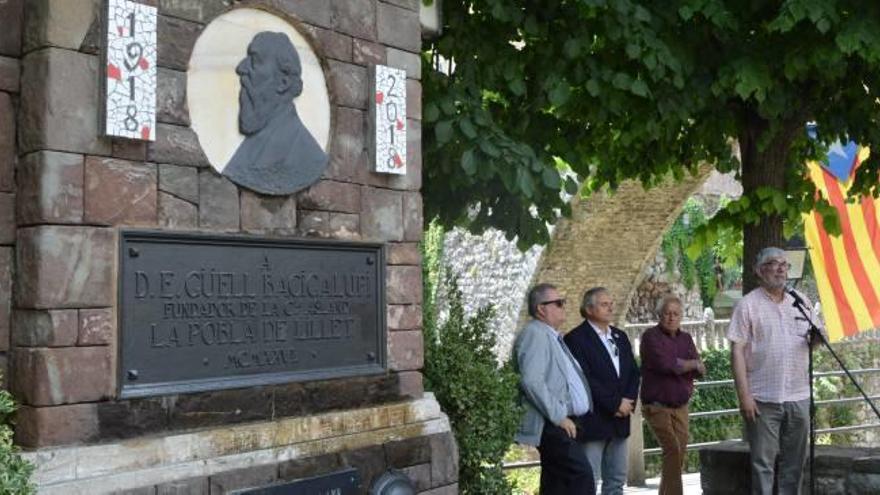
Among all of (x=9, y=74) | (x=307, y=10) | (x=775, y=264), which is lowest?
(x=775, y=264)

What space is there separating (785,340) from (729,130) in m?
1.74

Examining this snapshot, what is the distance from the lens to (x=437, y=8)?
213 inches

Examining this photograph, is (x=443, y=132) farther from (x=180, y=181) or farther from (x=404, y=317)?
(x=180, y=181)

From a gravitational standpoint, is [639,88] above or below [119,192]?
above

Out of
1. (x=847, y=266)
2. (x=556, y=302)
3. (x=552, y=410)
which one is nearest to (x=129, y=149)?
(x=552, y=410)

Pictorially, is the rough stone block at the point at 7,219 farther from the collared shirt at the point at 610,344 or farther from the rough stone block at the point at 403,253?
the collared shirt at the point at 610,344

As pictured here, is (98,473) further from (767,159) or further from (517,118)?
(767,159)

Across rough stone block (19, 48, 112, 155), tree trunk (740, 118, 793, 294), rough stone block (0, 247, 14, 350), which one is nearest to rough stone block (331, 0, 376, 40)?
rough stone block (19, 48, 112, 155)

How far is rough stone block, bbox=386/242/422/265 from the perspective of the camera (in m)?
4.79

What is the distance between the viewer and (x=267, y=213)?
13.9ft

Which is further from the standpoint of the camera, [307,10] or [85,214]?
[307,10]

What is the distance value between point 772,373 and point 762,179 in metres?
1.63

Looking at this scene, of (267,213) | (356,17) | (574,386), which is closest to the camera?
(267,213)

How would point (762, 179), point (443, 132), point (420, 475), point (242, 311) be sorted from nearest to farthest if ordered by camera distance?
1. point (242, 311)
2. point (420, 475)
3. point (443, 132)
4. point (762, 179)
